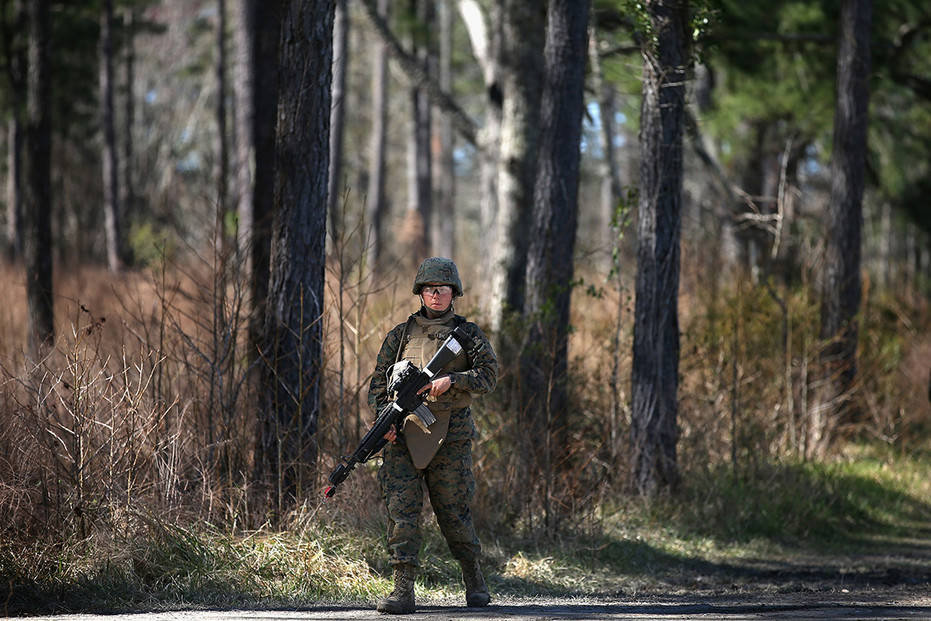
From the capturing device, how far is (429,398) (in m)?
5.76

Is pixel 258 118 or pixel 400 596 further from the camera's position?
pixel 258 118

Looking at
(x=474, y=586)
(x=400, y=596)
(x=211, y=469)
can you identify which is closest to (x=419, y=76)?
(x=211, y=469)

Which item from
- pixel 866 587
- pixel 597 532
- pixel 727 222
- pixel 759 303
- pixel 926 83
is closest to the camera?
pixel 866 587

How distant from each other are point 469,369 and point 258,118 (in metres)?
7.32

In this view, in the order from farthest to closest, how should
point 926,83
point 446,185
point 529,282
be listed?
point 446,185 < point 926,83 < point 529,282

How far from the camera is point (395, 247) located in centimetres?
3278

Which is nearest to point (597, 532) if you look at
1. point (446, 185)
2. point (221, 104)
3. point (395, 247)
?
point (221, 104)

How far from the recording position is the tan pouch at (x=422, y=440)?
19.0 ft

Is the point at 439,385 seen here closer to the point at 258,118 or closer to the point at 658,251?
the point at 658,251

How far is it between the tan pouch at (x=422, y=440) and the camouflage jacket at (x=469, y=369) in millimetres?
221

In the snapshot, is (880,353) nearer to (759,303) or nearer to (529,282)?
(759,303)

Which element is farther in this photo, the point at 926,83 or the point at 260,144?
the point at 926,83

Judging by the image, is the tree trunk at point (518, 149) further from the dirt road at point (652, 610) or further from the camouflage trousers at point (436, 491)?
the camouflage trousers at point (436, 491)

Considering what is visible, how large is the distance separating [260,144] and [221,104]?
1166 centimetres
